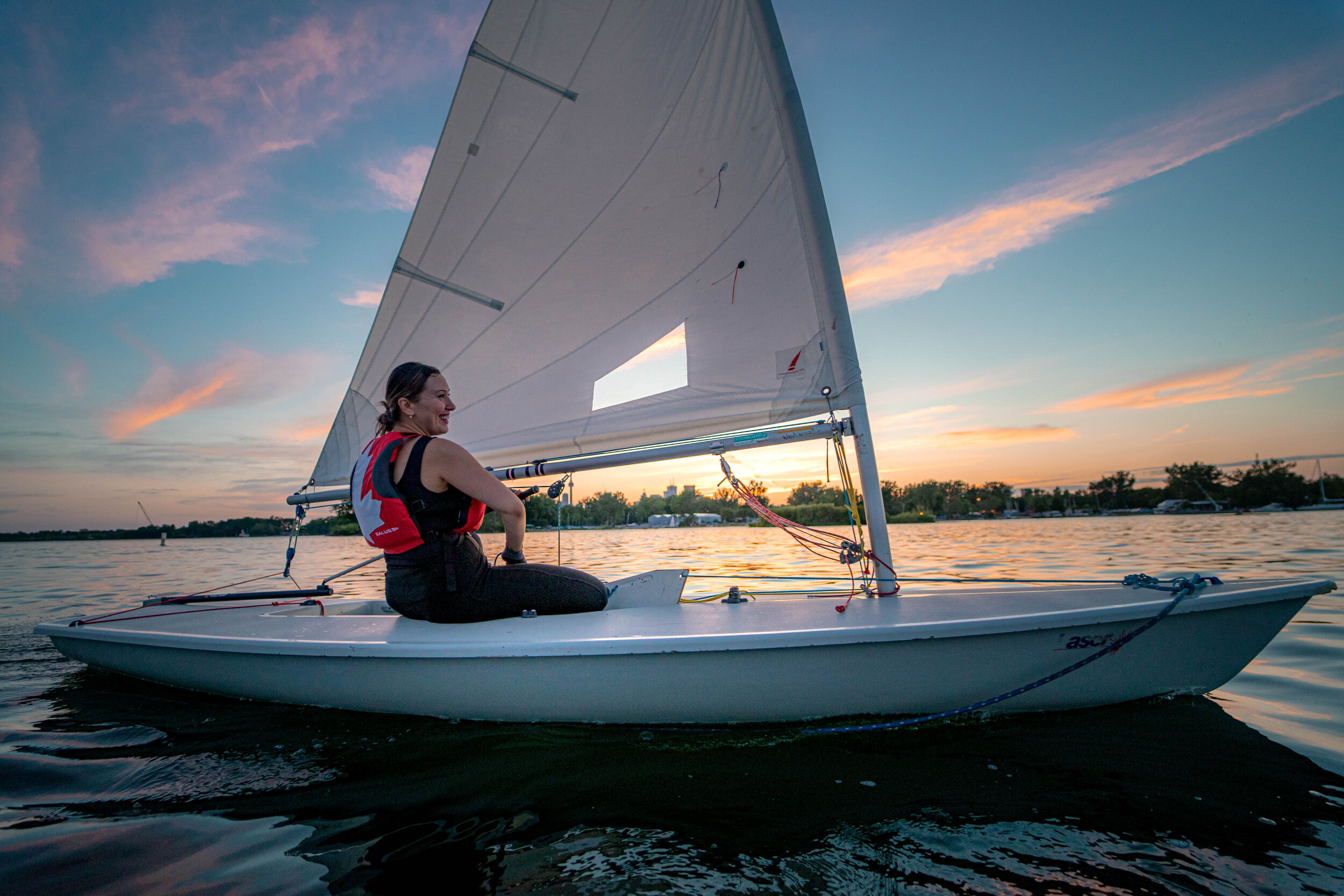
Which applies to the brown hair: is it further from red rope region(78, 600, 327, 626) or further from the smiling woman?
red rope region(78, 600, 327, 626)

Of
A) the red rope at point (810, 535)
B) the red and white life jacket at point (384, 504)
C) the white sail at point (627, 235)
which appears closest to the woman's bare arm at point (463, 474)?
the red and white life jacket at point (384, 504)

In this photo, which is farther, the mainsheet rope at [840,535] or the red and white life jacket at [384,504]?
the mainsheet rope at [840,535]

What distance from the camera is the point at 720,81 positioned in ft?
10.9

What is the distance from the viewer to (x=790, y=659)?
2328mm

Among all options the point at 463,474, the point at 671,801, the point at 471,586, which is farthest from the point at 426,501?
the point at 671,801

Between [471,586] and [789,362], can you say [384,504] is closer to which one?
[471,586]

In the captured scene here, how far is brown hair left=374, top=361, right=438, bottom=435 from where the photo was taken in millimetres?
2631

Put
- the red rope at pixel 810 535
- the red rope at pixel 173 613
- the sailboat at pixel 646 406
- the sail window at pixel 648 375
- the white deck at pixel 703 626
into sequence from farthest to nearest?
the sail window at pixel 648 375 → the red rope at pixel 173 613 → the red rope at pixel 810 535 → the sailboat at pixel 646 406 → the white deck at pixel 703 626

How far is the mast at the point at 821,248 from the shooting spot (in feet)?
10.4

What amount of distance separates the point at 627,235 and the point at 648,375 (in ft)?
2.94

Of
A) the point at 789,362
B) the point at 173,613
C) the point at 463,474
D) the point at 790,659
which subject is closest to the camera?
the point at 790,659

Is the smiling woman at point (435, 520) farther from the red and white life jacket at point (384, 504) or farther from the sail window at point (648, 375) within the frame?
the sail window at point (648, 375)

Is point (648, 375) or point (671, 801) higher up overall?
point (648, 375)

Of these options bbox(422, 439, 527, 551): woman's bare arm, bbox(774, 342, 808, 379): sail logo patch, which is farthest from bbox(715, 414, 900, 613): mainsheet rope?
bbox(422, 439, 527, 551): woman's bare arm
